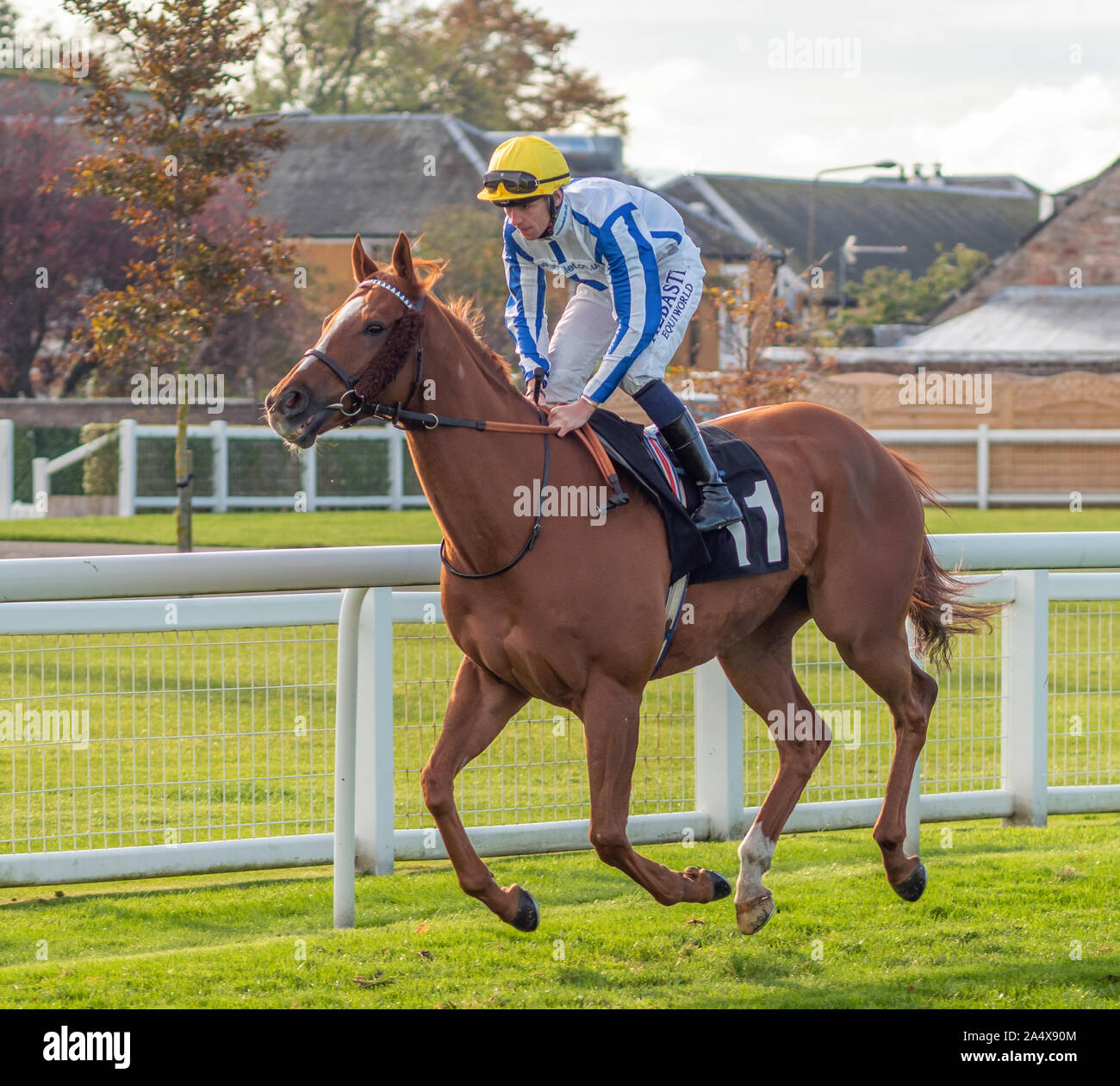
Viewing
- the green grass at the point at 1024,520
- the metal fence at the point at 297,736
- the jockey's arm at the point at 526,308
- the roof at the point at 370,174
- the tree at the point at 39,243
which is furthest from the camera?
the roof at the point at 370,174

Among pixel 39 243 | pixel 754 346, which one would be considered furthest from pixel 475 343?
pixel 39 243

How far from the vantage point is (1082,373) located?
967 inches

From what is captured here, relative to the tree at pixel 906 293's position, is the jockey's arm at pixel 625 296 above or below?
below

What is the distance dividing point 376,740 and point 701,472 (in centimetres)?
151

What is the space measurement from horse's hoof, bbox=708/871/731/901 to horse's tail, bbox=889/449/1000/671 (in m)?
1.34

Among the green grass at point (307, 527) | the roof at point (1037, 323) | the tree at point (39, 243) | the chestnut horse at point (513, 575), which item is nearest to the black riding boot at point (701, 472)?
the chestnut horse at point (513, 575)

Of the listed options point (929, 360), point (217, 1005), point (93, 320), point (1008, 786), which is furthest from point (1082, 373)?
point (217, 1005)

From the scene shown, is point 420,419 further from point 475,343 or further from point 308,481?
point 308,481

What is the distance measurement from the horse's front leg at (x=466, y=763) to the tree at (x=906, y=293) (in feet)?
128

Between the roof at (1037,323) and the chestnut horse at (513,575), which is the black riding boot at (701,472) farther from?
the roof at (1037,323)

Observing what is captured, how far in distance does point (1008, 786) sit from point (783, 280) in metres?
38.9

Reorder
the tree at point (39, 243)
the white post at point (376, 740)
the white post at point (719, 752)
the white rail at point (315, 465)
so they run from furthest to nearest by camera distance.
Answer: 1. the tree at point (39, 243)
2. the white rail at point (315, 465)
3. the white post at point (719, 752)
4. the white post at point (376, 740)

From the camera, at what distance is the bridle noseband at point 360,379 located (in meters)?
3.62

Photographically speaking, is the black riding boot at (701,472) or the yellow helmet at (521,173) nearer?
the yellow helmet at (521,173)
